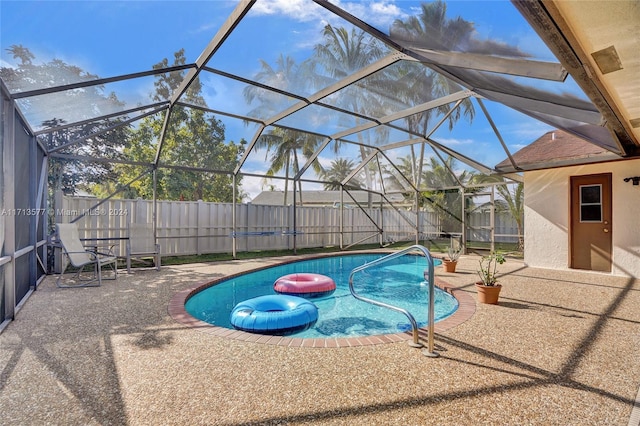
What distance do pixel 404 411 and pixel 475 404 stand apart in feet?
1.71

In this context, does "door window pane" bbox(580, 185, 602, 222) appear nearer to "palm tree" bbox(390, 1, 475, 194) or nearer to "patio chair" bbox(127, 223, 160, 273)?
"palm tree" bbox(390, 1, 475, 194)

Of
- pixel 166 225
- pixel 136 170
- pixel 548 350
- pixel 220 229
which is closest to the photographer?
pixel 548 350

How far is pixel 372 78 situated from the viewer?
5926 millimetres

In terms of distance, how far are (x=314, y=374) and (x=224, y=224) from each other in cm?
959

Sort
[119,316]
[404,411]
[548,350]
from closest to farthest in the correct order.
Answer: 1. [404,411]
2. [548,350]
3. [119,316]

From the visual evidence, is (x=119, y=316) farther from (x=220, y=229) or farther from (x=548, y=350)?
(x=220, y=229)

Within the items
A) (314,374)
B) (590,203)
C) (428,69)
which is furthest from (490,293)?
(590,203)

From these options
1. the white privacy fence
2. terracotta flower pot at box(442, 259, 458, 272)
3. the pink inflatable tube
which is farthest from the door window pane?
the pink inflatable tube

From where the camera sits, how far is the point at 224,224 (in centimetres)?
1148

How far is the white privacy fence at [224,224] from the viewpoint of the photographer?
8586mm

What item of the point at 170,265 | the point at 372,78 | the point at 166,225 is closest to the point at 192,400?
the point at 372,78

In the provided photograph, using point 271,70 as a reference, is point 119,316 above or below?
below

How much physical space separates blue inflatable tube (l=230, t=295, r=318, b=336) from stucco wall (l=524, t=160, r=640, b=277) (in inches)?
275

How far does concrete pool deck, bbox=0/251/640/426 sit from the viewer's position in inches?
80.8
